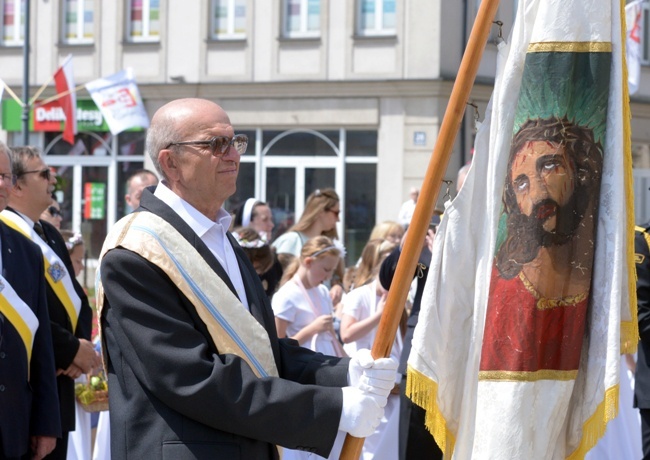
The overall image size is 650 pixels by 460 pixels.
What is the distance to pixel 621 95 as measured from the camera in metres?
4.09

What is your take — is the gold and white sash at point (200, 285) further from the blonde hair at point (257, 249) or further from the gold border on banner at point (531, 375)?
the blonde hair at point (257, 249)

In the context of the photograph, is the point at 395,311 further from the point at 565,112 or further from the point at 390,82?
the point at 390,82

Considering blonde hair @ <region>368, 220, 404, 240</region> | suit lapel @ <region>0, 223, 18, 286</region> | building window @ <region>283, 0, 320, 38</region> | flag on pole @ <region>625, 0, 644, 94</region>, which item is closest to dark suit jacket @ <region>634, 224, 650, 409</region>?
suit lapel @ <region>0, 223, 18, 286</region>

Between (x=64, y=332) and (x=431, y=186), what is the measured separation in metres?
2.64

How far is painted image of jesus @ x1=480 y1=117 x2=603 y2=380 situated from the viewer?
4086mm

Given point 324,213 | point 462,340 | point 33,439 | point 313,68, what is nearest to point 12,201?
point 33,439

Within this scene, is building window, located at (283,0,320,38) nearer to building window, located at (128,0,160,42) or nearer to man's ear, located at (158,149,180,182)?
building window, located at (128,0,160,42)

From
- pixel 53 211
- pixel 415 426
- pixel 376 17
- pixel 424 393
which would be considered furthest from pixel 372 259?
pixel 376 17

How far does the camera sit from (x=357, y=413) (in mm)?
3203

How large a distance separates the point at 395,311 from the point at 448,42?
1688 centimetres

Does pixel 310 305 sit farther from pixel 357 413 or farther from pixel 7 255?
pixel 357 413

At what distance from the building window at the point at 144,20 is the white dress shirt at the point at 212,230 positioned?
1868cm

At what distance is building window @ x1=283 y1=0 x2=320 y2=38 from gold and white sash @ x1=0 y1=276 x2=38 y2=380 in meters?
16.3

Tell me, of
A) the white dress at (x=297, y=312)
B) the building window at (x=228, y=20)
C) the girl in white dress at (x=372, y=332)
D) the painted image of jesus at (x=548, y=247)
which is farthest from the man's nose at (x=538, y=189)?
the building window at (x=228, y=20)
